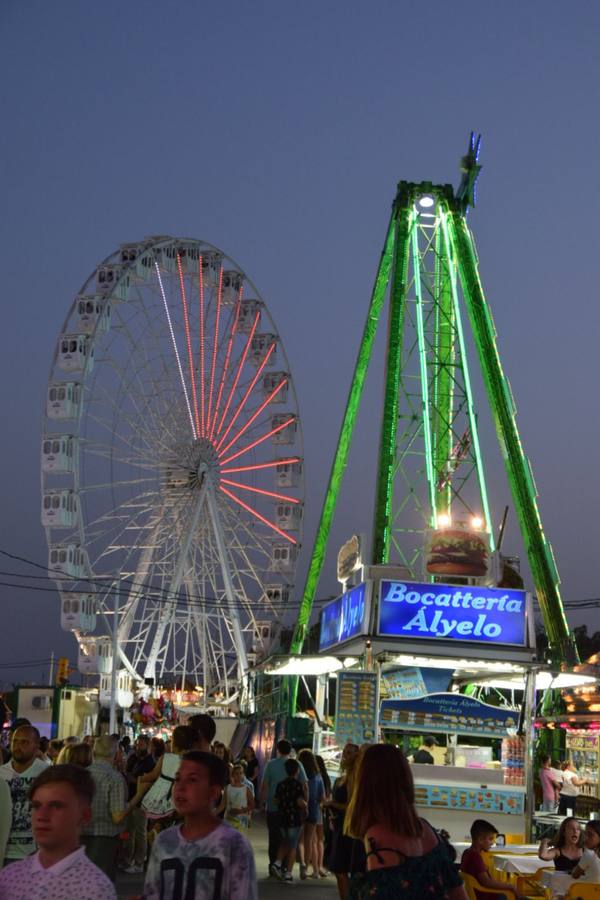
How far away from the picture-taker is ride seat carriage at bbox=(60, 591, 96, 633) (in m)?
35.2

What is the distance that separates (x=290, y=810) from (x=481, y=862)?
5253 millimetres

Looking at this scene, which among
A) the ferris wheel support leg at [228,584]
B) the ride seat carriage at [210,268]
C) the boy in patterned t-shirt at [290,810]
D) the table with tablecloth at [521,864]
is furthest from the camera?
the ride seat carriage at [210,268]

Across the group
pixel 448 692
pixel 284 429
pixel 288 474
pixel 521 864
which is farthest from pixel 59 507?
pixel 521 864

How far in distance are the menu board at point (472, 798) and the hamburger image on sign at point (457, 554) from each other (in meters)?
4.38

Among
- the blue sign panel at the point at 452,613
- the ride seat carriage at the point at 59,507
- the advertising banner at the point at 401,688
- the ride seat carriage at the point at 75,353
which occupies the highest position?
the ride seat carriage at the point at 75,353

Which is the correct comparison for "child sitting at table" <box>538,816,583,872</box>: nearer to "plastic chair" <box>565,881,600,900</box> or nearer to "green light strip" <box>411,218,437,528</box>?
"plastic chair" <box>565,881,600,900</box>

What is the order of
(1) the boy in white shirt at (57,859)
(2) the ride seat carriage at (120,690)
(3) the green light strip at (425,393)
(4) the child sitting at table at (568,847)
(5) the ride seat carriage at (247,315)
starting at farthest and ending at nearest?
(2) the ride seat carriage at (120,690) < (5) the ride seat carriage at (247,315) < (3) the green light strip at (425,393) < (4) the child sitting at table at (568,847) < (1) the boy in white shirt at (57,859)

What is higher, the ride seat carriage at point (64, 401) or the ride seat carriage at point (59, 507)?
the ride seat carriage at point (64, 401)

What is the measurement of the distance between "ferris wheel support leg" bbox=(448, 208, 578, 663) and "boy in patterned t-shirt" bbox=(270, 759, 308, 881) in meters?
12.3

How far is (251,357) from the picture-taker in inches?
1596

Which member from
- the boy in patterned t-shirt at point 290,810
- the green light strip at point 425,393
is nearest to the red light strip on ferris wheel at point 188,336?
the green light strip at point 425,393

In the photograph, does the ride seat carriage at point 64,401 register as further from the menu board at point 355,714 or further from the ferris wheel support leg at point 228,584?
the menu board at point 355,714

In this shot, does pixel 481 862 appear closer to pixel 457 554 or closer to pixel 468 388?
pixel 457 554

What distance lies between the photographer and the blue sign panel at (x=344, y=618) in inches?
725
